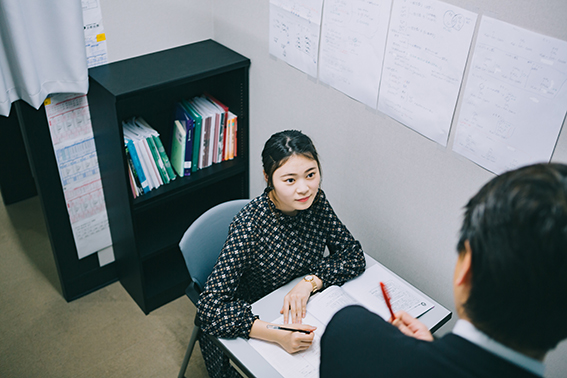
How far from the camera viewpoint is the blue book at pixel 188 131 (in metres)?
2.31

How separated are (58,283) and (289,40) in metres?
1.94

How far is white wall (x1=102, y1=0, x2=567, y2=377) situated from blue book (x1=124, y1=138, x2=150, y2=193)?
1.41ft

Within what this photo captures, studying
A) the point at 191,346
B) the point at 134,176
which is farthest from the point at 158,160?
the point at 191,346

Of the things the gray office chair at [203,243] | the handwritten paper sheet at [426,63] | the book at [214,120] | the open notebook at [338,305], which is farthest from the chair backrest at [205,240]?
the handwritten paper sheet at [426,63]

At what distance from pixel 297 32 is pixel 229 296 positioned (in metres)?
1.15

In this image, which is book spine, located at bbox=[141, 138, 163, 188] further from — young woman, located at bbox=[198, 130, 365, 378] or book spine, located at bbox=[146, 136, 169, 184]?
young woman, located at bbox=[198, 130, 365, 378]

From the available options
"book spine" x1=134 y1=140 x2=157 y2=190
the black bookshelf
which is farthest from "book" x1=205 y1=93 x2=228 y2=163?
the black bookshelf

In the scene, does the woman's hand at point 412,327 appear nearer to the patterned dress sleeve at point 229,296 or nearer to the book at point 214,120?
the patterned dress sleeve at point 229,296

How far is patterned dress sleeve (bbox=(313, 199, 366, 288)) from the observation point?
5.71 ft

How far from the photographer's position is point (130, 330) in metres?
2.49

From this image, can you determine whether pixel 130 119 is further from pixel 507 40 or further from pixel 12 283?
pixel 507 40

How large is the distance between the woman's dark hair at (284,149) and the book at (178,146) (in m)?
0.80

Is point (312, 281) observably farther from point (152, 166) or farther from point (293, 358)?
point (152, 166)

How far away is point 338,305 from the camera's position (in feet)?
5.23
